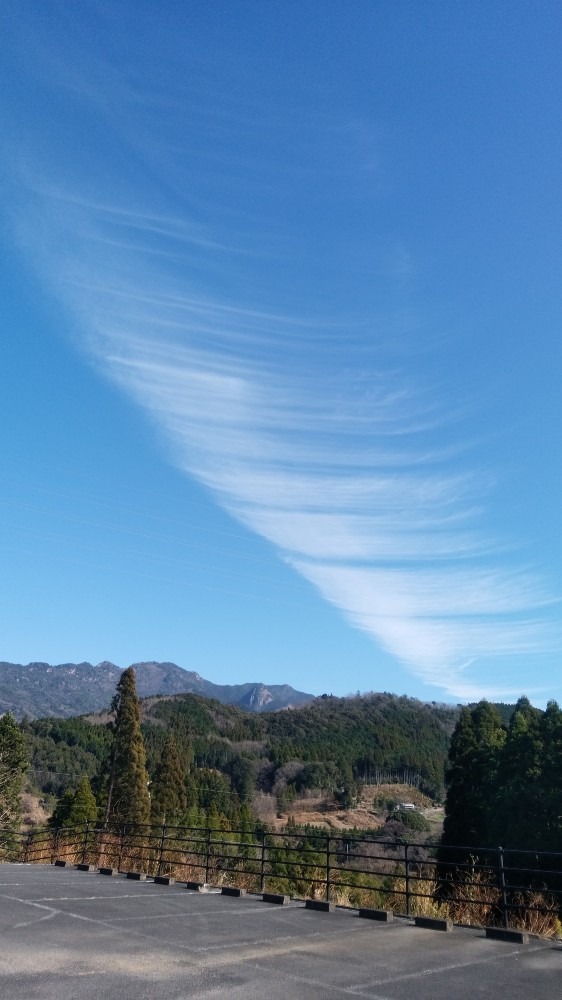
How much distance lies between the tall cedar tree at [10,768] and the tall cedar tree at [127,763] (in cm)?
671

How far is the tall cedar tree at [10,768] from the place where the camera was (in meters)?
48.8

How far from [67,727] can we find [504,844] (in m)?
171

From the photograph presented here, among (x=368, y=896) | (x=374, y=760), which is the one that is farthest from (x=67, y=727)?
(x=368, y=896)

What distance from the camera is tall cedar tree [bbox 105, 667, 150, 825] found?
5012 centimetres

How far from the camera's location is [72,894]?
43.2ft

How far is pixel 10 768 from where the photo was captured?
50281 millimetres

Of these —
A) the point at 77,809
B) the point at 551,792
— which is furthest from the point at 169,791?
the point at 551,792

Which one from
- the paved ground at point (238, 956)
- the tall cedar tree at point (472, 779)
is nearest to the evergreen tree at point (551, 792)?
the tall cedar tree at point (472, 779)

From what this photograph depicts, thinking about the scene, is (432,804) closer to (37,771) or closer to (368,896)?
(37,771)

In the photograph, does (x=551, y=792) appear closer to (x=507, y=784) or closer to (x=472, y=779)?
(x=507, y=784)

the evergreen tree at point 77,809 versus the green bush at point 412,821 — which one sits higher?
the evergreen tree at point 77,809

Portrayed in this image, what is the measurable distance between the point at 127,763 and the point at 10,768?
8.05 meters

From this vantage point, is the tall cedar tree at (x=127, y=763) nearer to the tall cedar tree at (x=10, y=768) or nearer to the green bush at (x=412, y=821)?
the tall cedar tree at (x=10, y=768)

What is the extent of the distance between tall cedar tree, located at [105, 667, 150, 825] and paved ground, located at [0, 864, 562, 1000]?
40296 millimetres
